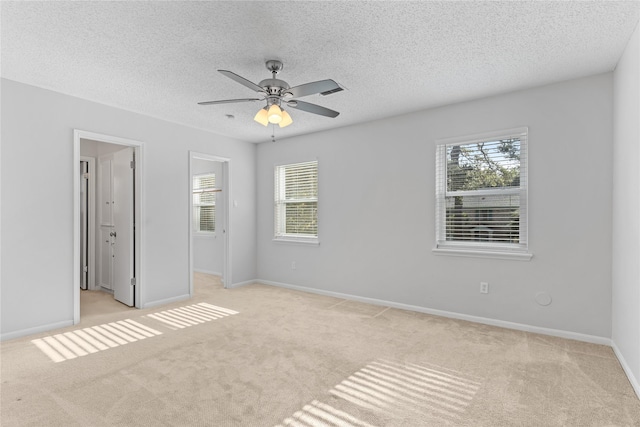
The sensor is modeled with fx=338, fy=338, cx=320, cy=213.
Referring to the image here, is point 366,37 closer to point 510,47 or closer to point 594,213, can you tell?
point 510,47

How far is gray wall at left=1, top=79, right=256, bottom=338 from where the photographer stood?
10.8ft

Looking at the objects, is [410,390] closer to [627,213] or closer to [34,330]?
[627,213]

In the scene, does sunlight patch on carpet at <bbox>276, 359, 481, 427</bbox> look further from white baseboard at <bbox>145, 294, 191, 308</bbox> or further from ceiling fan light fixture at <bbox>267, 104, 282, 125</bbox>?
white baseboard at <bbox>145, 294, 191, 308</bbox>

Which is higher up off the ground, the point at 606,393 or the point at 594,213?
the point at 594,213

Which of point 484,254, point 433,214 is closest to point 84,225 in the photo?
point 433,214

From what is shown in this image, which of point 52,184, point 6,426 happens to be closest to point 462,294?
point 6,426

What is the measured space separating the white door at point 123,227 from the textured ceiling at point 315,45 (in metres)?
1.10

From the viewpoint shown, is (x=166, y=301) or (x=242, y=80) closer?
(x=242, y=80)

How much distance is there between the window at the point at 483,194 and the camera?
11.9 feet

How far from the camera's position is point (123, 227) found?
4.62 meters

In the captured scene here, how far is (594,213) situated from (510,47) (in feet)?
5.80

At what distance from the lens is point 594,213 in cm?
318

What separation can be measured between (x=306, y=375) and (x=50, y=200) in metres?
3.21

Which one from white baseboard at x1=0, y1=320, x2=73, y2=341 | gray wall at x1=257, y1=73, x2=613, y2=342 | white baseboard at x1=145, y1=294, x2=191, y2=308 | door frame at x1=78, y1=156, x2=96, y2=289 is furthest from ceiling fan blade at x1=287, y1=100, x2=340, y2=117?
door frame at x1=78, y1=156, x2=96, y2=289
